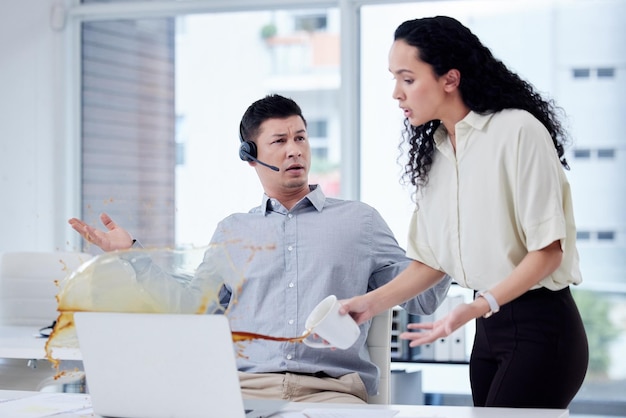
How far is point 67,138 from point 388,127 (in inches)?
73.4

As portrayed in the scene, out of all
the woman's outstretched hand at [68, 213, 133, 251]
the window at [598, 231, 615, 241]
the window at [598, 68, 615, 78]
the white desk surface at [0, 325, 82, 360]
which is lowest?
the white desk surface at [0, 325, 82, 360]

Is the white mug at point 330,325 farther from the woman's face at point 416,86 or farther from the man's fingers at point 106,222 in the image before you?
the man's fingers at point 106,222

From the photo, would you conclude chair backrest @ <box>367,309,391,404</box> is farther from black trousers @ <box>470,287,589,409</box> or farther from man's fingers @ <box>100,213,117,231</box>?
man's fingers @ <box>100,213,117,231</box>

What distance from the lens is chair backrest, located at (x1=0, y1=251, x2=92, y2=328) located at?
3.09 m

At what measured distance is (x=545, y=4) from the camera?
13.6 ft

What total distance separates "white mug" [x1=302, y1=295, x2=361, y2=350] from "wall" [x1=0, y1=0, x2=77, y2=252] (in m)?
3.20

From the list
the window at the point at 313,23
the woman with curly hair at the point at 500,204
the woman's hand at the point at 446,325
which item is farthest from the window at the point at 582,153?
the woman's hand at the point at 446,325

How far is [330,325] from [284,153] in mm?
939

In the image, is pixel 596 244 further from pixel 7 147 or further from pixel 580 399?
pixel 7 147

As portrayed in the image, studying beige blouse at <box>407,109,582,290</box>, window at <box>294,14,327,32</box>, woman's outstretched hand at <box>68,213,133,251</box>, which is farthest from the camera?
window at <box>294,14,327,32</box>

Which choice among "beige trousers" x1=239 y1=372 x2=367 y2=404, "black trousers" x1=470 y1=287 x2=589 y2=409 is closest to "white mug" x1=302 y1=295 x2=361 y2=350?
"black trousers" x1=470 y1=287 x2=589 y2=409

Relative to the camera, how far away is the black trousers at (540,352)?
5.63ft

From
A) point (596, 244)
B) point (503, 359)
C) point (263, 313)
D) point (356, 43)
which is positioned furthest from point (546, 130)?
point (356, 43)

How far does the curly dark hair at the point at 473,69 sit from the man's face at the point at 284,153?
724 mm
